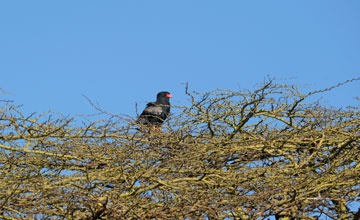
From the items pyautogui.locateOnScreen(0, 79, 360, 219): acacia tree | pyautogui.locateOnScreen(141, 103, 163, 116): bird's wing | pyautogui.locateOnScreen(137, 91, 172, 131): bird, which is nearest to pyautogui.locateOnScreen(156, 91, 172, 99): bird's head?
pyautogui.locateOnScreen(137, 91, 172, 131): bird

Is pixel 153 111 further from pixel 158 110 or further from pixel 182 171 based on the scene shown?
pixel 182 171

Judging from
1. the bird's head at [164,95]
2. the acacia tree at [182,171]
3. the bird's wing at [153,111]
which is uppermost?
the bird's head at [164,95]

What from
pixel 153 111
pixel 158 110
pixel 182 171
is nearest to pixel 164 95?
pixel 158 110

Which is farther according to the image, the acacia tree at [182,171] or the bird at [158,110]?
the bird at [158,110]

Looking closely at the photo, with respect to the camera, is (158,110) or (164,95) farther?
(164,95)

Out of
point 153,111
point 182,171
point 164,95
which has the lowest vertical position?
point 182,171

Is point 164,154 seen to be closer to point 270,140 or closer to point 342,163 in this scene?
point 270,140

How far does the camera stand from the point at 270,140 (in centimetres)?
722

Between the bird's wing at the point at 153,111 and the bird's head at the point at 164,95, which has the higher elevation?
the bird's head at the point at 164,95

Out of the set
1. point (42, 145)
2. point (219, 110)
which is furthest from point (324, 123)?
point (42, 145)

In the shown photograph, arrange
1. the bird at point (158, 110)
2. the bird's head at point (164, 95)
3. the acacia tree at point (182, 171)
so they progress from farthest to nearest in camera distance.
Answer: the bird's head at point (164, 95), the bird at point (158, 110), the acacia tree at point (182, 171)

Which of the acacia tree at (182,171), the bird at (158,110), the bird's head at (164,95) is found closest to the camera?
the acacia tree at (182,171)

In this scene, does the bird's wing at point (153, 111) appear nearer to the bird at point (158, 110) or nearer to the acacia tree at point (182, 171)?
the bird at point (158, 110)

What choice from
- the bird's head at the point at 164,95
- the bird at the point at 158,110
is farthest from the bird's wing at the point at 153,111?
the bird's head at the point at 164,95
